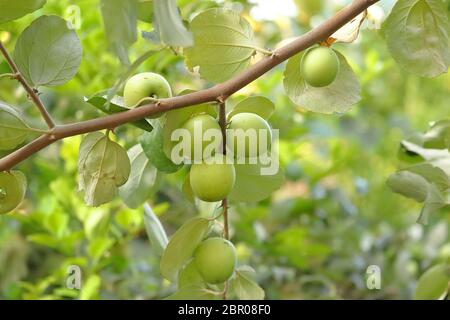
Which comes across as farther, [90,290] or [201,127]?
[90,290]

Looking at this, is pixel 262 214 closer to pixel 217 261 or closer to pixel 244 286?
pixel 244 286

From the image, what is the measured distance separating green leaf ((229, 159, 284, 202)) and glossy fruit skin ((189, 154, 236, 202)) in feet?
0.32

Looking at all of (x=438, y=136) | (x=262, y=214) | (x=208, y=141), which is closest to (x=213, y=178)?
(x=208, y=141)

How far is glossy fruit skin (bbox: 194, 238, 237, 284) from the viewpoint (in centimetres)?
67

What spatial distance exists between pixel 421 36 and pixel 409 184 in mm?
216

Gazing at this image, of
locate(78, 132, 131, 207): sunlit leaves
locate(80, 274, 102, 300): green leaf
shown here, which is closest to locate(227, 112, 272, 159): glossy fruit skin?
locate(78, 132, 131, 207): sunlit leaves

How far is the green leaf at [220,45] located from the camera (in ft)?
2.14

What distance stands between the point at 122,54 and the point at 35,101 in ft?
0.33

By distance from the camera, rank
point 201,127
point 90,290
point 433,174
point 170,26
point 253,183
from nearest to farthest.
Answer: point 170,26 < point 201,127 < point 253,183 < point 433,174 < point 90,290

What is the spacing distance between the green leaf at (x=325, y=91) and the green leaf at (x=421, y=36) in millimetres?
49

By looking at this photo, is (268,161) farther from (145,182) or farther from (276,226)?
(276,226)

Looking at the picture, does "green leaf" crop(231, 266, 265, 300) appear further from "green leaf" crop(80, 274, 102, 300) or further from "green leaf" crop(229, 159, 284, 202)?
"green leaf" crop(80, 274, 102, 300)

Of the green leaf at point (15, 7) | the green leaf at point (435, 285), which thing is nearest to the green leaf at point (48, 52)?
the green leaf at point (15, 7)

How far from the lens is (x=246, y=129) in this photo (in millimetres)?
617
